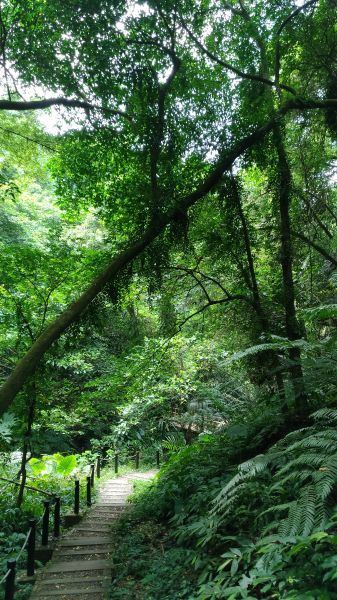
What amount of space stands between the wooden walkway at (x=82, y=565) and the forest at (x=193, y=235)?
237 mm

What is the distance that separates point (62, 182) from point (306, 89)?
15.3 ft

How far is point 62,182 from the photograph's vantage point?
7352 mm

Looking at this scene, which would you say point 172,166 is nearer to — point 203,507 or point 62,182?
point 62,182

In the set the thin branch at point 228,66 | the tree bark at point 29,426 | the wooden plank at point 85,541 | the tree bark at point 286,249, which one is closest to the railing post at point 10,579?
the wooden plank at point 85,541

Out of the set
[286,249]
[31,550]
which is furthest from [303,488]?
[286,249]

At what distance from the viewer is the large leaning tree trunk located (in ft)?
13.8

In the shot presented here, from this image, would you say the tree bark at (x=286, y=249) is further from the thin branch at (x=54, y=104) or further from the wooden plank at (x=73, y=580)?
the wooden plank at (x=73, y=580)

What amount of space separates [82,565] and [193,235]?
213 inches

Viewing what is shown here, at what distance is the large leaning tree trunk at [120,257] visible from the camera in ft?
13.8

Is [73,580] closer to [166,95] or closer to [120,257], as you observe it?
[120,257]

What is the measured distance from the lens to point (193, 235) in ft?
23.7

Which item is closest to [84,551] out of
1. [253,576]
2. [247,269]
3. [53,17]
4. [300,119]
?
[253,576]

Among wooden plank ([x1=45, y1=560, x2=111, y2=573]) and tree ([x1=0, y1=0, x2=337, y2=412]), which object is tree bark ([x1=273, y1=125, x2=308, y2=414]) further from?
wooden plank ([x1=45, y1=560, x2=111, y2=573])

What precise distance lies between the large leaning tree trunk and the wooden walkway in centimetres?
238
